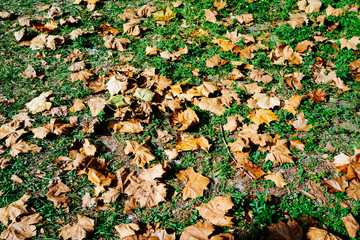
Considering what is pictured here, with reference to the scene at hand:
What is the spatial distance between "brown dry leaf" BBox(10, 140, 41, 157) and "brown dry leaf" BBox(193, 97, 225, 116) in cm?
176

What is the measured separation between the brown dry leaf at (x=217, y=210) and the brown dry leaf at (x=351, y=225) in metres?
0.92

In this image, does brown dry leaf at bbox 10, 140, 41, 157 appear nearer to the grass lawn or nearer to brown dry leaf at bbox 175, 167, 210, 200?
the grass lawn

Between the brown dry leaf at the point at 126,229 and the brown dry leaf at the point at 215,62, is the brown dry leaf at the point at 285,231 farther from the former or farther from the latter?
the brown dry leaf at the point at 215,62

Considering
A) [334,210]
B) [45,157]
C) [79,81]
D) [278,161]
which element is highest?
[79,81]

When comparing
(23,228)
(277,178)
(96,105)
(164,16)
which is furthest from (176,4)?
(23,228)

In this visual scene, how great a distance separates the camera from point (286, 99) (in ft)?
9.48

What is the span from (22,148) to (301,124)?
2.91 meters

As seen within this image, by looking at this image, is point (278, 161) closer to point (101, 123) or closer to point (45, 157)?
point (101, 123)

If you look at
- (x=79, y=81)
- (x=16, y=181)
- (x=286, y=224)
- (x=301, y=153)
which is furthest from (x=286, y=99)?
(x=16, y=181)

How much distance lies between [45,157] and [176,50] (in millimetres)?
2127

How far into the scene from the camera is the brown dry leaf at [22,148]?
2438mm

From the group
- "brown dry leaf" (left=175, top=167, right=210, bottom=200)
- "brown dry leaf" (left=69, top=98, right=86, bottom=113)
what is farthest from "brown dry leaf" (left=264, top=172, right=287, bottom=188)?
"brown dry leaf" (left=69, top=98, right=86, bottom=113)

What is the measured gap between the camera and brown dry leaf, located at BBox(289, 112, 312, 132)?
2.61 metres

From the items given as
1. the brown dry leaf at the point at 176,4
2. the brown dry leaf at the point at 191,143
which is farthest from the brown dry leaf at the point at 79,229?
the brown dry leaf at the point at 176,4
